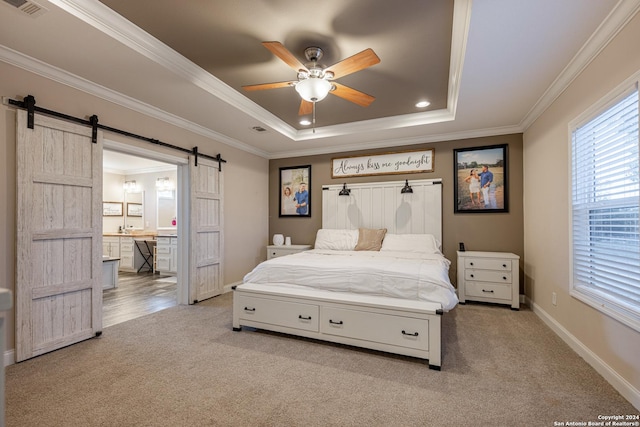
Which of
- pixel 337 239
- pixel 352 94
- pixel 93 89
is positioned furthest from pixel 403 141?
pixel 93 89

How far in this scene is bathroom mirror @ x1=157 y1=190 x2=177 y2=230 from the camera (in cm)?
741

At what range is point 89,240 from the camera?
3.00 meters

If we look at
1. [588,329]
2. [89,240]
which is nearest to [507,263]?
[588,329]

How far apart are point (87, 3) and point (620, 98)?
366 centimetres

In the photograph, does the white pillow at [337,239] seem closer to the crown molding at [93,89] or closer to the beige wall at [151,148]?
the beige wall at [151,148]

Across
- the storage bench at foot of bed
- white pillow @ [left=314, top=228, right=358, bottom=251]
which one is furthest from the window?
white pillow @ [left=314, top=228, right=358, bottom=251]

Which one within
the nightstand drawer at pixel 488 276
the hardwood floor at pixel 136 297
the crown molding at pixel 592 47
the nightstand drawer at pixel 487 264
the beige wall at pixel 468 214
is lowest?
the hardwood floor at pixel 136 297

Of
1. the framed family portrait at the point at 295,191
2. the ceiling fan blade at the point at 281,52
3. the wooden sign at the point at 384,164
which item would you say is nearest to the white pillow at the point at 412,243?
the wooden sign at the point at 384,164

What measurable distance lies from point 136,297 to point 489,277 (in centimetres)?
515

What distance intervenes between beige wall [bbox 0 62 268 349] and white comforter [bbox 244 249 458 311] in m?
1.96

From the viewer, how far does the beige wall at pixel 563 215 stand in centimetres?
199

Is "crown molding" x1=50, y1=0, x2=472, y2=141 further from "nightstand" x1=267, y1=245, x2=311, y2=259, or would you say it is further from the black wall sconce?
"nightstand" x1=267, y1=245, x2=311, y2=259

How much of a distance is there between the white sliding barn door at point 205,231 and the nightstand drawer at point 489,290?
368 centimetres

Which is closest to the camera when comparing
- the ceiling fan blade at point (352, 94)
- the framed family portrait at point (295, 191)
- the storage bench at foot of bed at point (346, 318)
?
the storage bench at foot of bed at point (346, 318)
